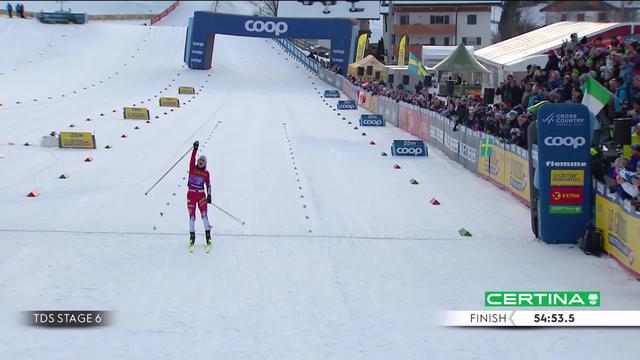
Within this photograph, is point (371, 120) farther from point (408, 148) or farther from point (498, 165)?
point (498, 165)

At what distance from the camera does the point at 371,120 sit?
33.1 m

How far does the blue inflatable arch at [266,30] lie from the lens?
178 feet

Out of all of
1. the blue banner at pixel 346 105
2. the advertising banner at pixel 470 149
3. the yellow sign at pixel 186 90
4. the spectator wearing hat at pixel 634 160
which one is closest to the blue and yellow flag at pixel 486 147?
the advertising banner at pixel 470 149

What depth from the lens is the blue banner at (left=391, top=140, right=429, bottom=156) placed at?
24.8 metres

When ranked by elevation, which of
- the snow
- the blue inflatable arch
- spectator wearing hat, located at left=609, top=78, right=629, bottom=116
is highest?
the blue inflatable arch

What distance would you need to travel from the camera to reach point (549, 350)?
9297 mm

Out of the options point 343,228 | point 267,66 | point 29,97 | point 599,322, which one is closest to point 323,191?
point 343,228

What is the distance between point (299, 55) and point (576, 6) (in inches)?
1090

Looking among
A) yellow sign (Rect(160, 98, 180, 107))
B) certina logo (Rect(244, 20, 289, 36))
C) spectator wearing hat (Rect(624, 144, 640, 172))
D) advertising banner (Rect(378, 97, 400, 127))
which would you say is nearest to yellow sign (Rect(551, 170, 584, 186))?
spectator wearing hat (Rect(624, 144, 640, 172))

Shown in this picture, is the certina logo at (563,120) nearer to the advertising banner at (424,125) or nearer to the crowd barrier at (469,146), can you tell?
the crowd barrier at (469,146)

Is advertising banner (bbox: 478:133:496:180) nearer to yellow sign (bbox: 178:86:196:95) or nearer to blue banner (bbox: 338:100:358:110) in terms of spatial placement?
blue banner (bbox: 338:100:358:110)

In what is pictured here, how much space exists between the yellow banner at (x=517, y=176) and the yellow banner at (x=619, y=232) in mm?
3407

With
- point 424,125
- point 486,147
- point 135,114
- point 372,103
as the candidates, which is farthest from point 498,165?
point 372,103

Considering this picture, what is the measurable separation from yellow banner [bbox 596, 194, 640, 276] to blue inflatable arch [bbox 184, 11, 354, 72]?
138 feet
